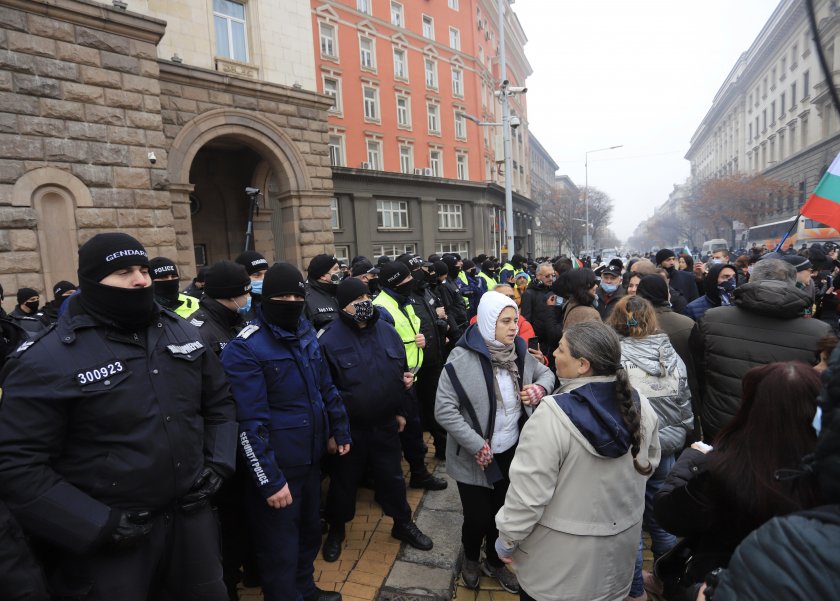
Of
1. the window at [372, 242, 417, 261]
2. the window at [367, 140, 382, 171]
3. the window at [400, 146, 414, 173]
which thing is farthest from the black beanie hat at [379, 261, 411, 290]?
the window at [400, 146, 414, 173]

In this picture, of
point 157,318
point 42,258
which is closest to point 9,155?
point 42,258

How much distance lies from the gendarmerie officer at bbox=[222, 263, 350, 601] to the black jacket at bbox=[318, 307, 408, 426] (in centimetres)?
40

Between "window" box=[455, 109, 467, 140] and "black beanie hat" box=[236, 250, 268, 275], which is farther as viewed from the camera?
"window" box=[455, 109, 467, 140]

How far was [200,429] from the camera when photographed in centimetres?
228

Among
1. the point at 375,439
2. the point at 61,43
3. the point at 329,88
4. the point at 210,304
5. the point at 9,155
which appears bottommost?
the point at 375,439

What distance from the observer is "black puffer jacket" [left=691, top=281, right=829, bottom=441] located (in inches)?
111

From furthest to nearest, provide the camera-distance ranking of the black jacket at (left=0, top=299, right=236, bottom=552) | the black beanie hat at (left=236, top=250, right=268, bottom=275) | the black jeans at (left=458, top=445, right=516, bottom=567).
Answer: the black beanie hat at (left=236, top=250, right=268, bottom=275) → the black jeans at (left=458, top=445, right=516, bottom=567) → the black jacket at (left=0, top=299, right=236, bottom=552)

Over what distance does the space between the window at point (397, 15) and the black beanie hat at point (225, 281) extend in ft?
89.5

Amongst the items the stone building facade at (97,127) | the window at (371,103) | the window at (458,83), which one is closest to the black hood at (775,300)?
the stone building facade at (97,127)

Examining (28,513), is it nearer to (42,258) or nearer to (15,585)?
(15,585)

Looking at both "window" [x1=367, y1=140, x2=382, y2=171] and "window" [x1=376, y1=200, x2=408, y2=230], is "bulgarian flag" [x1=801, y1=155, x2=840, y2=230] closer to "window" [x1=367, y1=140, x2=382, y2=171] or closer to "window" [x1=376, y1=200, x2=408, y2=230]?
"window" [x1=376, y1=200, x2=408, y2=230]

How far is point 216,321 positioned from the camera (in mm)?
3545

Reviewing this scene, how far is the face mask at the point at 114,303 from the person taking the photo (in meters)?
2.05

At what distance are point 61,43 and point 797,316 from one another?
11.3 m
